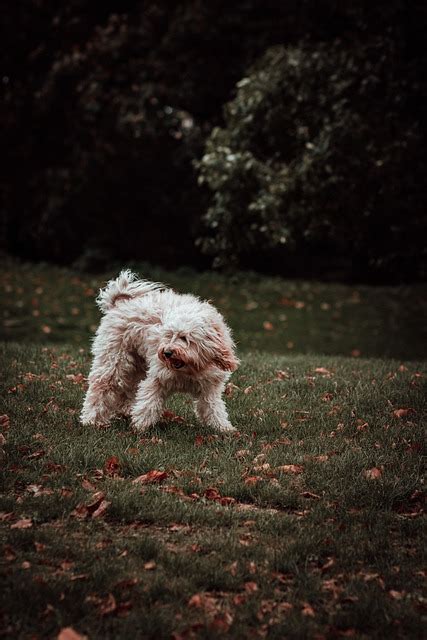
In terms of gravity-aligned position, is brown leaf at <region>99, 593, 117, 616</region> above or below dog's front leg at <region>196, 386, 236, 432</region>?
below

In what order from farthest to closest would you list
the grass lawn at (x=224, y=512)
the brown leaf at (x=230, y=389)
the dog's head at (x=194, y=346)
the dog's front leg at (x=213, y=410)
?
the brown leaf at (x=230, y=389), the dog's front leg at (x=213, y=410), the dog's head at (x=194, y=346), the grass lawn at (x=224, y=512)


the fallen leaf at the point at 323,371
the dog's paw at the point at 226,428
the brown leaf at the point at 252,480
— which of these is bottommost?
the dog's paw at the point at 226,428

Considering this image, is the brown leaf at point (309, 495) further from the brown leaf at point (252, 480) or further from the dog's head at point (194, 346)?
the dog's head at point (194, 346)

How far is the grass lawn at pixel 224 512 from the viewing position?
3.62 meters

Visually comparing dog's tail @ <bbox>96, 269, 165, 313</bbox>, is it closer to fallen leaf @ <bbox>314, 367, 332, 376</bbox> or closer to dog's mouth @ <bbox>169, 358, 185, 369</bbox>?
dog's mouth @ <bbox>169, 358, 185, 369</bbox>

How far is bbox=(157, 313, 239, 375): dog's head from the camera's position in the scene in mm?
5645

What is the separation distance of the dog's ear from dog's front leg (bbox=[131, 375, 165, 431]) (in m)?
0.52

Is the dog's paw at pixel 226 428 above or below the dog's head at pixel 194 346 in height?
below

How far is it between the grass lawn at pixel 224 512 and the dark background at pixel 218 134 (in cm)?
319

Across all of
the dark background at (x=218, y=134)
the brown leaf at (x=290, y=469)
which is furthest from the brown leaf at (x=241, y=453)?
the dark background at (x=218, y=134)

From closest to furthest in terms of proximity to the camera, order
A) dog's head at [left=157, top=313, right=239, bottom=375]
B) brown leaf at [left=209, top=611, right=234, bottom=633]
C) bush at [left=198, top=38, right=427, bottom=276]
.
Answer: brown leaf at [left=209, top=611, right=234, bottom=633] < dog's head at [left=157, top=313, right=239, bottom=375] < bush at [left=198, top=38, right=427, bottom=276]

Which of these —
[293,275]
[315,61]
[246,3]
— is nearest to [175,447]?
Answer: [315,61]

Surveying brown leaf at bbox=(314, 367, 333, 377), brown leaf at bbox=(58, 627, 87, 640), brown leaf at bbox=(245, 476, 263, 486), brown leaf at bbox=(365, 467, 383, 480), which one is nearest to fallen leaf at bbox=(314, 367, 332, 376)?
brown leaf at bbox=(314, 367, 333, 377)

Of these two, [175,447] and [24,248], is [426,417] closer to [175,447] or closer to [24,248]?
[175,447]
